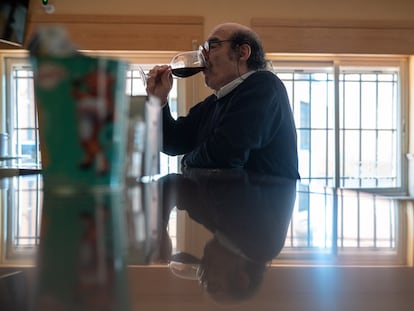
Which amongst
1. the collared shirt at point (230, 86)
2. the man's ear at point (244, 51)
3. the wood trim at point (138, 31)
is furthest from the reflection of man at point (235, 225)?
the wood trim at point (138, 31)

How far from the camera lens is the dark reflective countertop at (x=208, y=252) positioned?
0.98 ft

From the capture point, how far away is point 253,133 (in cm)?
157

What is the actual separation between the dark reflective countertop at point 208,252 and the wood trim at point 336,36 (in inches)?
110

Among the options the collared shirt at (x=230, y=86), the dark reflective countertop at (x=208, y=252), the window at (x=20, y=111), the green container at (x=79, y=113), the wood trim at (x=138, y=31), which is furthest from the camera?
the window at (x=20, y=111)

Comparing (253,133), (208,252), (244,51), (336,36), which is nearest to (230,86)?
(244,51)

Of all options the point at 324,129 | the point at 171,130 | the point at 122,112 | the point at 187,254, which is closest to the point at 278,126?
the point at 171,130

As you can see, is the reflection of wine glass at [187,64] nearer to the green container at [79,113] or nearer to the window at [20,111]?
the green container at [79,113]

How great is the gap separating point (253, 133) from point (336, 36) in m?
2.21

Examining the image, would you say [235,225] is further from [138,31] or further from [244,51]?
[138,31]

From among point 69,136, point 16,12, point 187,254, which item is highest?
point 16,12

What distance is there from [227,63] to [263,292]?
161 centimetres

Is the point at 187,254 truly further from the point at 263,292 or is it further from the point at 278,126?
the point at 278,126

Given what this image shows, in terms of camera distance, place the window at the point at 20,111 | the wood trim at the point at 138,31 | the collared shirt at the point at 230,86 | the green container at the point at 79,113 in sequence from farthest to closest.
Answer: the window at the point at 20,111 → the wood trim at the point at 138,31 → the collared shirt at the point at 230,86 → the green container at the point at 79,113

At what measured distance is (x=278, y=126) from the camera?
166cm
